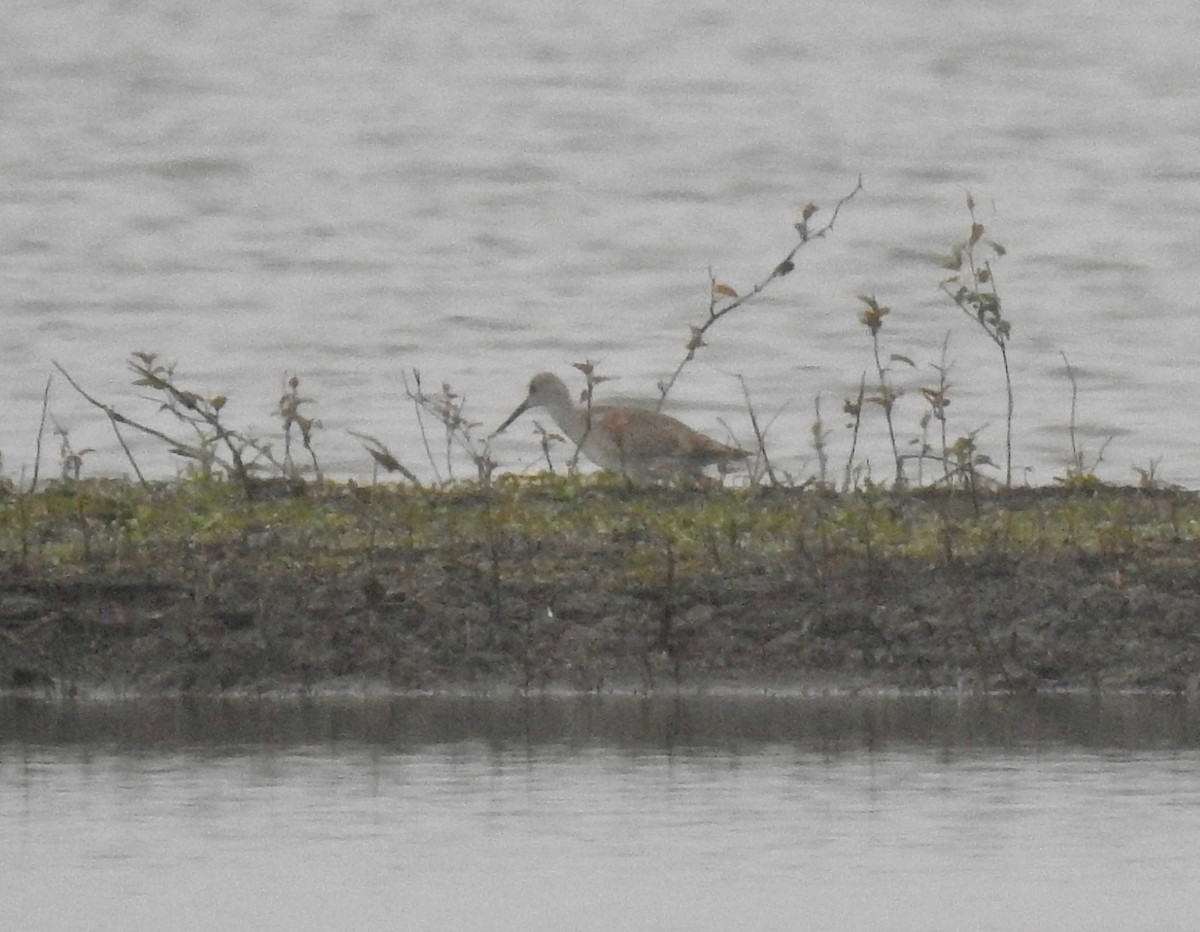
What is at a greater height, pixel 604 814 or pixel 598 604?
pixel 598 604

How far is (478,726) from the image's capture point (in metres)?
9.86

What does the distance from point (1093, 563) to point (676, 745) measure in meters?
2.01

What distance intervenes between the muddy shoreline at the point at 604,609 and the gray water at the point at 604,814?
19 centimetres

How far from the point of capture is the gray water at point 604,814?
24.5 feet

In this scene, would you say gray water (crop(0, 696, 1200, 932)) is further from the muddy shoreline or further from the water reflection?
the muddy shoreline

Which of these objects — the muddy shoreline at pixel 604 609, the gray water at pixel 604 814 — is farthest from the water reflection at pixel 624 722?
the muddy shoreline at pixel 604 609

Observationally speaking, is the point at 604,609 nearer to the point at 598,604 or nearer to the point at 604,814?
the point at 598,604

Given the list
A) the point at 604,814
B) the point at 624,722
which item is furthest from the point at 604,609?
the point at 604,814

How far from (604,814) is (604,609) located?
226cm

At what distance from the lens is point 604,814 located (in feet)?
27.7

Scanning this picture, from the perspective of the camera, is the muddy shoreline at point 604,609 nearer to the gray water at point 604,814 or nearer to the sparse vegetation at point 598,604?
the sparse vegetation at point 598,604

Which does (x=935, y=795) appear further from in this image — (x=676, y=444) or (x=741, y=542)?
(x=676, y=444)

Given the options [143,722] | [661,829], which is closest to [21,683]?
[143,722]

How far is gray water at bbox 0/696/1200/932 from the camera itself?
7.47 metres
